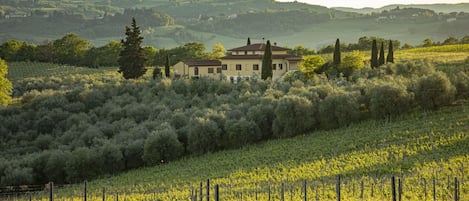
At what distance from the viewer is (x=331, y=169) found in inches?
1313

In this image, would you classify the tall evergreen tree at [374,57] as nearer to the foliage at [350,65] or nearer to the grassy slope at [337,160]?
the foliage at [350,65]

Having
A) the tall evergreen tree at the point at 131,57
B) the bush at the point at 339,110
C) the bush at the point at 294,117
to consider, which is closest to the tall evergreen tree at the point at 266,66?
the bush at the point at 294,117

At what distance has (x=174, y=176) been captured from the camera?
1452 inches

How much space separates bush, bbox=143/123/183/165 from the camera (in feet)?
147

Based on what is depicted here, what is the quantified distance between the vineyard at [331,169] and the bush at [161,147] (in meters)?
1.50

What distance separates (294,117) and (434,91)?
10.3 metres

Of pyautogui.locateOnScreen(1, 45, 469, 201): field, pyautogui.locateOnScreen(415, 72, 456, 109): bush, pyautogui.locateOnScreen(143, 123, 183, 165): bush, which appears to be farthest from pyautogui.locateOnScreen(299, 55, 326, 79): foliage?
pyautogui.locateOnScreen(143, 123, 183, 165): bush

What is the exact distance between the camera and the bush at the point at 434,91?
45.1 metres

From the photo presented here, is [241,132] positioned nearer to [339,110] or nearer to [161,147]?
[161,147]

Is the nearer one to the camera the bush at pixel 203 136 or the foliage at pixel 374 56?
the bush at pixel 203 136

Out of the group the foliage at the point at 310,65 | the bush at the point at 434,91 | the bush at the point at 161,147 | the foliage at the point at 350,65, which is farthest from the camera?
the foliage at the point at 310,65

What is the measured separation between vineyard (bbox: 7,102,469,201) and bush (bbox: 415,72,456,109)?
82 cm

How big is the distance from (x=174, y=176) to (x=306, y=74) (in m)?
28.3

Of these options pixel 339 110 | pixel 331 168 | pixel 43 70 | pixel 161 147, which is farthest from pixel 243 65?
pixel 331 168
